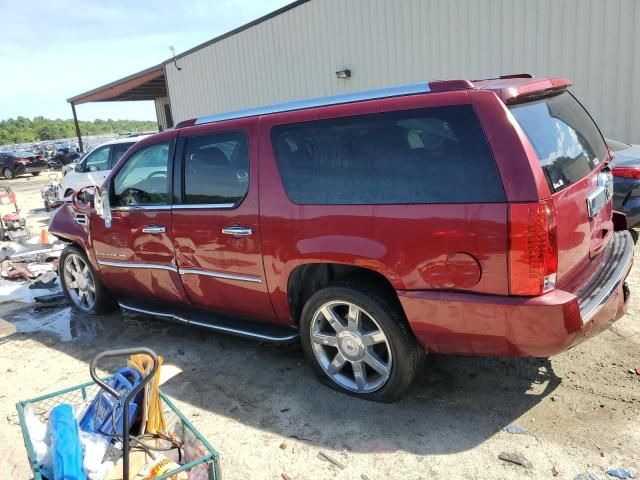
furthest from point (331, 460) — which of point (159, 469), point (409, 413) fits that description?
point (159, 469)

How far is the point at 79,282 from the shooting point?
5.56 m

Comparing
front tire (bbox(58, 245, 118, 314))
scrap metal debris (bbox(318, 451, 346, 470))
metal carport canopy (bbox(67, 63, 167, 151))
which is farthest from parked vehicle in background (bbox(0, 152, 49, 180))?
scrap metal debris (bbox(318, 451, 346, 470))

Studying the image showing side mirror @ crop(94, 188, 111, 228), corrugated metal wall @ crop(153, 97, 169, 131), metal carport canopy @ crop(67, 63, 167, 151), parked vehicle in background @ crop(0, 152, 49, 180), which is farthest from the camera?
parked vehicle in background @ crop(0, 152, 49, 180)

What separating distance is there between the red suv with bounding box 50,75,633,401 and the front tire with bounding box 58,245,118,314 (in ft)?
4.58

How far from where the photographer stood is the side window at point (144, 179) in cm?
426

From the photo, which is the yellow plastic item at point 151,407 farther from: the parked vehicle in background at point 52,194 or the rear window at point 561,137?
the parked vehicle in background at point 52,194

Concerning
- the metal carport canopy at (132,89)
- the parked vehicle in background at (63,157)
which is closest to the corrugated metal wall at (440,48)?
the metal carport canopy at (132,89)

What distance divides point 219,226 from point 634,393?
287cm

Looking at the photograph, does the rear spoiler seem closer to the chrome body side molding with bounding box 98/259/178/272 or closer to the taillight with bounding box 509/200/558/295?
the taillight with bounding box 509/200/558/295

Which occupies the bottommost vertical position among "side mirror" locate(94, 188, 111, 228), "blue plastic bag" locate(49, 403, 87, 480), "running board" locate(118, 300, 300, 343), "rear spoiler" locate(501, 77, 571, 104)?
"running board" locate(118, 300, 300, 343)

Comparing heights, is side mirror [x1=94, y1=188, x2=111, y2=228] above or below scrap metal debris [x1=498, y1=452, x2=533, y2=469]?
above

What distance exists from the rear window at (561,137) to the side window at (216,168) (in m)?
1.83

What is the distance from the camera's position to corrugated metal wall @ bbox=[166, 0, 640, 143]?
8031mm

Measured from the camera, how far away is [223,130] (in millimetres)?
3809
